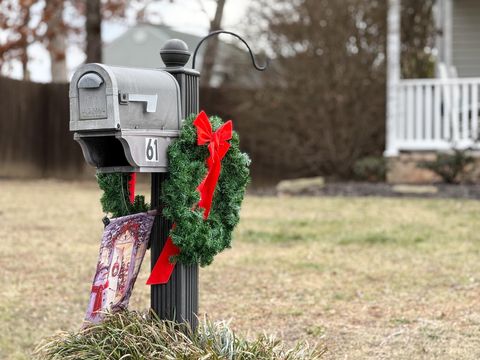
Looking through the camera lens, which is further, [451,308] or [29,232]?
[29,232]

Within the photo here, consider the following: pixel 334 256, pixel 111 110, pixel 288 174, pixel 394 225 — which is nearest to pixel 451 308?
pixel 334 256

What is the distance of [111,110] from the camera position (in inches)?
110

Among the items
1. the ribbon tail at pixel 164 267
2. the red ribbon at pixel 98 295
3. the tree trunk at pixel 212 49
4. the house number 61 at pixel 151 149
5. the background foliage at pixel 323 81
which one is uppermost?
the tree trunk at pixel 212 49

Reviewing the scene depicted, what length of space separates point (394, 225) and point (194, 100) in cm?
532

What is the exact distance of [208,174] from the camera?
3064 mm

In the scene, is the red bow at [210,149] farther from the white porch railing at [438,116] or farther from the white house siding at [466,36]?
the white house siding at [466,36]

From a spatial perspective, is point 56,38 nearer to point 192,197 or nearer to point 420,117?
point 420,117

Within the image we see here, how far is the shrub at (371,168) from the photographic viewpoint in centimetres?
1222

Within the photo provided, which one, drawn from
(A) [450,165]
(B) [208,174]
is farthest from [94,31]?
(B) [208,174]

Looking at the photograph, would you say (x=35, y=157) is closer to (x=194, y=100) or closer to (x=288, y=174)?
(x=288, y=174)

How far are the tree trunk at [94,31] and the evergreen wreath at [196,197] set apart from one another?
1419cm

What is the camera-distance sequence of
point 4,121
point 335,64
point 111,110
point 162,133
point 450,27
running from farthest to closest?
point 4,121, point 450,27, point 335,64, point 162,133, point 111,110

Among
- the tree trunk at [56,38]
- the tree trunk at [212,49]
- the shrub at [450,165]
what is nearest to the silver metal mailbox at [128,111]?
the shrub at [450,165]

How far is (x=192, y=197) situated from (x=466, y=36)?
532 inches
